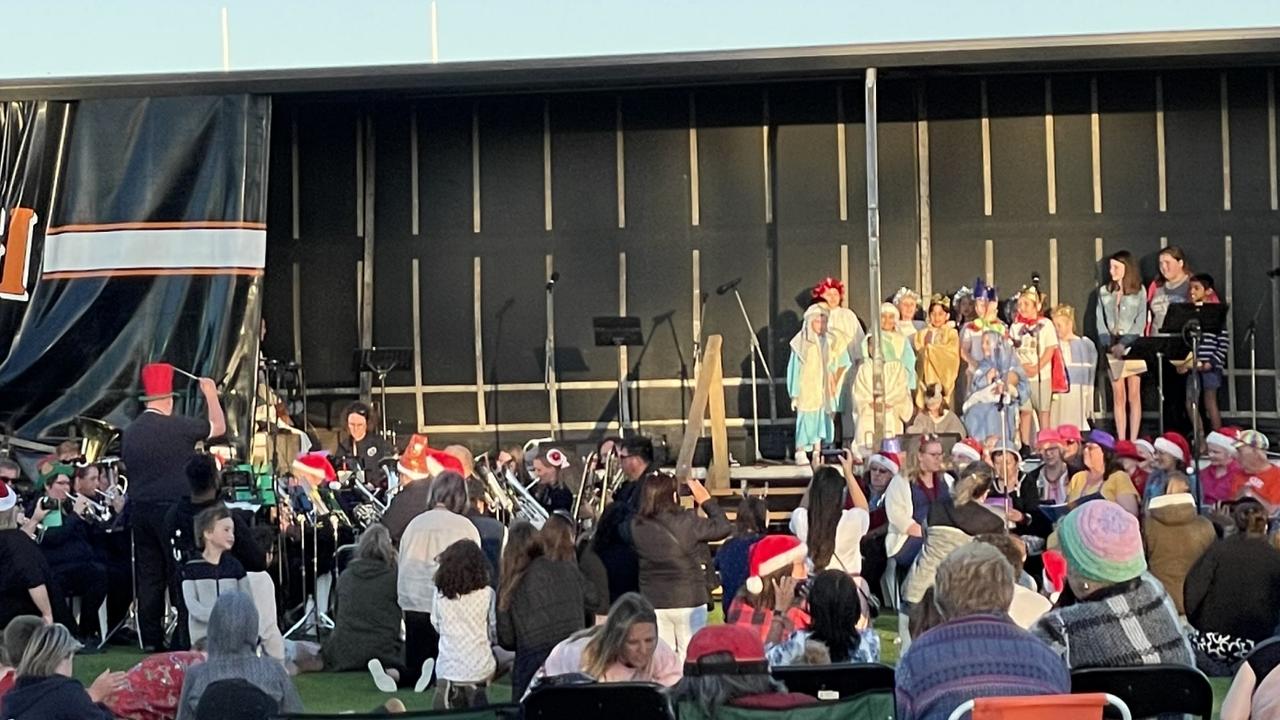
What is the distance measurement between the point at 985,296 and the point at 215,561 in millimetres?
9404

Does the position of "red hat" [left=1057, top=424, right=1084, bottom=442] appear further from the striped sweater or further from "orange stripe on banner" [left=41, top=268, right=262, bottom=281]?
the striped sweater

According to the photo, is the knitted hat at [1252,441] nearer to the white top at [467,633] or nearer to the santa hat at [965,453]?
the santa hat at [965,453]

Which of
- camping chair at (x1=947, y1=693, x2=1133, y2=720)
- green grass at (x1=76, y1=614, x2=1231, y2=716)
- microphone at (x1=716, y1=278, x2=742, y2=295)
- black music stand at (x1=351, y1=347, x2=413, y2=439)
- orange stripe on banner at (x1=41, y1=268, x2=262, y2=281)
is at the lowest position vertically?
green grass at (x1=76, y1=614, x2=1231, y2=716)

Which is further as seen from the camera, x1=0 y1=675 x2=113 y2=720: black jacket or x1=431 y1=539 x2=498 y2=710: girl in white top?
x1=431 y1=539 x2=498 y2=710: girl in white top

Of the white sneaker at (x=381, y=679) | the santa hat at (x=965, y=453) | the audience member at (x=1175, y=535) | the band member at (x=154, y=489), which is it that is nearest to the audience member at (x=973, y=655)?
the audience member at (x=1175, y=535)

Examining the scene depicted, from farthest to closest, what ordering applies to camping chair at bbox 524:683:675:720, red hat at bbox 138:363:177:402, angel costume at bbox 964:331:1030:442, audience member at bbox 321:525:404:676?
angel costume at bbox 964:331:1030:442, red hat at bbox 138:363:177:402, audience member at bbox 321:525:404:676, camping chair at bbox 524:683:675:720

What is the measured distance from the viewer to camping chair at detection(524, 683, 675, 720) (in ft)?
18.6

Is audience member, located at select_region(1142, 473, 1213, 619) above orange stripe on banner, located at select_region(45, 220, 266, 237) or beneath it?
beneath

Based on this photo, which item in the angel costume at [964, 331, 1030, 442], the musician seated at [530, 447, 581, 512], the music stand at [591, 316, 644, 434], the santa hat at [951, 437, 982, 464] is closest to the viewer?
the santa hat at [951, 437, 982, 464]

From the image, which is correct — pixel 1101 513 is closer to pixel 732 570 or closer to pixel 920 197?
pixel 732 570

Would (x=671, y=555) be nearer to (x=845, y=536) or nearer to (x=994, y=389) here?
(x=845, y=536)

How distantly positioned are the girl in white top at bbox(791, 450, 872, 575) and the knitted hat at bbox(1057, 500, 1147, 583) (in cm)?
357

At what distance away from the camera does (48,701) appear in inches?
234

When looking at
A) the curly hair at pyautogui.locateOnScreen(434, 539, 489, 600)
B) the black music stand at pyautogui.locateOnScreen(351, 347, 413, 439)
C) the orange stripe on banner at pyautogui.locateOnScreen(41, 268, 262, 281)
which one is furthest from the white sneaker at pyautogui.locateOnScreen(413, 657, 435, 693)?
the black music stand at pyautogui.locateOnScreen(351, 347, 413, 439)
